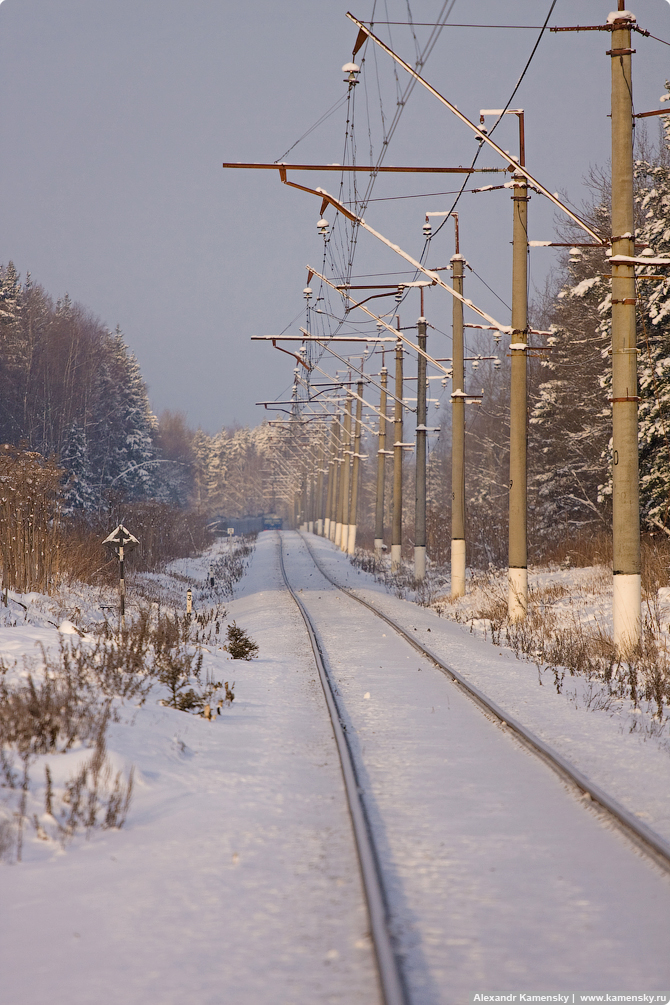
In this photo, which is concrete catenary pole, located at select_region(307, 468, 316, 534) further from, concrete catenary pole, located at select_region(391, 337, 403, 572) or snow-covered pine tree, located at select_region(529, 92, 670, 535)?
snow-covered pine tree, located at select_region(529, 92, 670, 535)

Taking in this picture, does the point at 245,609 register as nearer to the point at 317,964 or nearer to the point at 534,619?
the point at 534,619

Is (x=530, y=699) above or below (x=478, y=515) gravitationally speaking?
below

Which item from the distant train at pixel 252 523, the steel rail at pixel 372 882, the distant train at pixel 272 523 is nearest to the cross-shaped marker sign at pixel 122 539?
the steel rail at pixel 372 882

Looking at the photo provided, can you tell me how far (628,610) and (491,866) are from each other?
8.50m

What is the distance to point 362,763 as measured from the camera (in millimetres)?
7418

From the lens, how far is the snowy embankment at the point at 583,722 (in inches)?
267

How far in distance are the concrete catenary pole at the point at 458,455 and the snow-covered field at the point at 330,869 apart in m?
14.5

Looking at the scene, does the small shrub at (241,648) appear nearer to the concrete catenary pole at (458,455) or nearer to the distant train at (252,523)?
the concrete catenary pole at (458,455)

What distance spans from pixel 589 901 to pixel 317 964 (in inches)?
60.6

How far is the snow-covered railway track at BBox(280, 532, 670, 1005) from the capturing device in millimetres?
4016

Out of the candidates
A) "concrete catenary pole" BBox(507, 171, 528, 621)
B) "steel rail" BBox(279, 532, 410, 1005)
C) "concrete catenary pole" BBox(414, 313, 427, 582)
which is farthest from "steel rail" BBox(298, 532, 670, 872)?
"concrete catenary pole" BBox(414, 313, 427, 582)

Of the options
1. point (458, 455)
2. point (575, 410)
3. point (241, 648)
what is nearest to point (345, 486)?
point (575, 410)

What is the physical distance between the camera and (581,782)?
6562 mm

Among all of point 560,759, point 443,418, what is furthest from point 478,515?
point 443,418
